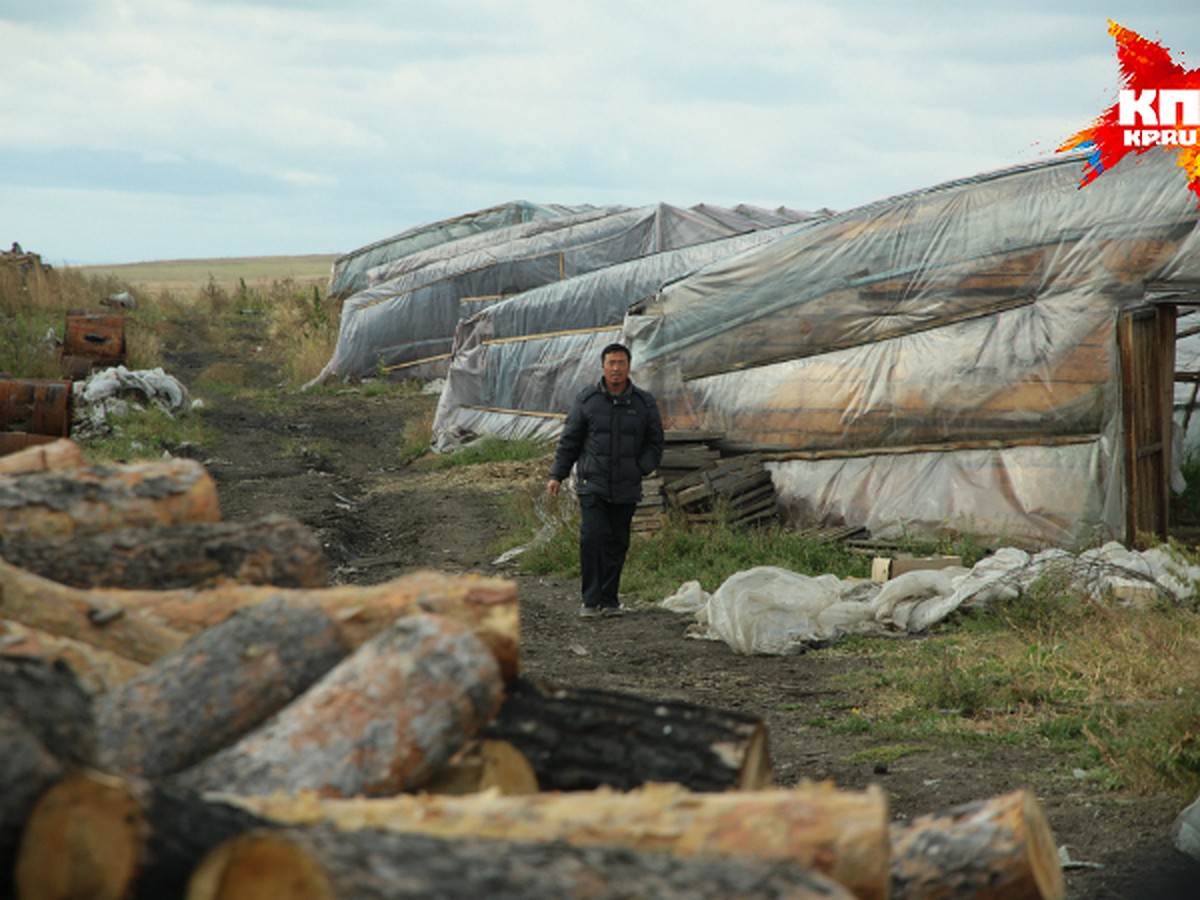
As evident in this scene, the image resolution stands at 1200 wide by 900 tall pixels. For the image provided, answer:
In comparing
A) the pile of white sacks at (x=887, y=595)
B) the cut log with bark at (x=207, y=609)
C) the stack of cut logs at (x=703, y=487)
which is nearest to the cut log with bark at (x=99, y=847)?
the cut log with bark at (x=207, y=609)

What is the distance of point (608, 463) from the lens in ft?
30.0

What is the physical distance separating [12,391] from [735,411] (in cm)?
695

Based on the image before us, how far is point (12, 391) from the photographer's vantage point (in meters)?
12.6

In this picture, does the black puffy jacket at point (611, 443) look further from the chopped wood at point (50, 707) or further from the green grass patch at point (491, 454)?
the green grass patch at point (491, 454)

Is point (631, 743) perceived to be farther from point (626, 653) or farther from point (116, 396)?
point (116, 396)

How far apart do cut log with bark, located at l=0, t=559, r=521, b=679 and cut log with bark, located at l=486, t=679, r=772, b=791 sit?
23 centimetres

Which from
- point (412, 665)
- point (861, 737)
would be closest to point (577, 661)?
point (861, 737)

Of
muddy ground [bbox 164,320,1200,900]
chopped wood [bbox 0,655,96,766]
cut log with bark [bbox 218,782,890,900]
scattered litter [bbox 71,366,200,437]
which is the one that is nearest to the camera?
chopped wood [bbox 0,655,96,766]

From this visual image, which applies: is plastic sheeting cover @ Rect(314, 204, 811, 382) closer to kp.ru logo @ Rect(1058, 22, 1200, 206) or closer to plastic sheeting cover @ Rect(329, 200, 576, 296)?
plastic sheeting cover @ Rect(329, 200, 576, 296)

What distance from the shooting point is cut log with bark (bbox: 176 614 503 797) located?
2783 mm

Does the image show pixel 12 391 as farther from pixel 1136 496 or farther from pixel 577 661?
pixel 1136 496

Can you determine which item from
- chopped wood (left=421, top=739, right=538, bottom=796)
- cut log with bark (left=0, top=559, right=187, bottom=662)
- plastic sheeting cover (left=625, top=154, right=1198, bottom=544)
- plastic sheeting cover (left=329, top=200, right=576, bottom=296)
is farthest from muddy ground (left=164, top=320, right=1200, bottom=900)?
plastic sheeting cover (left=329, top=200, right=576, bottom=296)

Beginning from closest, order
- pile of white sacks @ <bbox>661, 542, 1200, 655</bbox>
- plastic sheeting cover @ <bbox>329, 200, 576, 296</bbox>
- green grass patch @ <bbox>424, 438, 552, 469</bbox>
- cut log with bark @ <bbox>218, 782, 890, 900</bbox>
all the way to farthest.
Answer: cut log with bark @ <bbox>218, 782, 890, 900</bbox>, pile of white sacks @ <bbox>661, 542, 1200, 655</bbox>, green grass patch @ <bbox>424, 438, 552, 469</bbox>, plastic sheeting cover @ <bbox>329, 200, 576, 296</bbox>

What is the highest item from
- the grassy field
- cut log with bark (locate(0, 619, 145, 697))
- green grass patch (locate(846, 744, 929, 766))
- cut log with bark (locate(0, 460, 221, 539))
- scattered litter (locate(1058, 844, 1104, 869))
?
the grassy field
